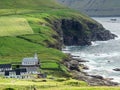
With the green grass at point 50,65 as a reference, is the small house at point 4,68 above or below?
below

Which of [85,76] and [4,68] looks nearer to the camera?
[4,68]

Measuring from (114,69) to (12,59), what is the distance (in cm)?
4540

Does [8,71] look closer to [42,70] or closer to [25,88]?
[42,70]

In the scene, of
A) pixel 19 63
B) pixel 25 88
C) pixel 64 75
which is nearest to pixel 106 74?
pixel 64 75

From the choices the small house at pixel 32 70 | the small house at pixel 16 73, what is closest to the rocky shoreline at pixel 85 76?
the small house at pixel 32 70

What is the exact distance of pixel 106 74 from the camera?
178500 millimetres

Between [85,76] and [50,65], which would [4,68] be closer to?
[50,65]

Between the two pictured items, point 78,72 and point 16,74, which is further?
point 78,72

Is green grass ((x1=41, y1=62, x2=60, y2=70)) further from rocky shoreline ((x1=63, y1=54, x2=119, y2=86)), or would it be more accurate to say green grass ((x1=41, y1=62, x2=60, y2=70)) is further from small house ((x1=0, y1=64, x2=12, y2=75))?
small house ((x1=0, y1=64, x2=12, y2=75))

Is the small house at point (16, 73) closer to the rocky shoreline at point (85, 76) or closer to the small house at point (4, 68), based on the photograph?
the small house at point (4, 68)

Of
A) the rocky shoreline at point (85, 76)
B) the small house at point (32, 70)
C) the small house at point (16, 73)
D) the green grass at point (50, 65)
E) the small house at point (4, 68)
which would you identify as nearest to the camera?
the small house at point (16, 73)

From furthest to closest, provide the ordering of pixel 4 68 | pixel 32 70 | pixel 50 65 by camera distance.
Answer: pixel 50 65 < pixel 4 68 < pixel 32 70

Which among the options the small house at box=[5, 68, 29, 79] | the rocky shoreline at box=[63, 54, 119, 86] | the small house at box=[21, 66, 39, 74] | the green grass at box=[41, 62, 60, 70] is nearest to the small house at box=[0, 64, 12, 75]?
the small house at box=[5, 68, 29, 79]

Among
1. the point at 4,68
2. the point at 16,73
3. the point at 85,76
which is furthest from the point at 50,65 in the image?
the point at 16,73
